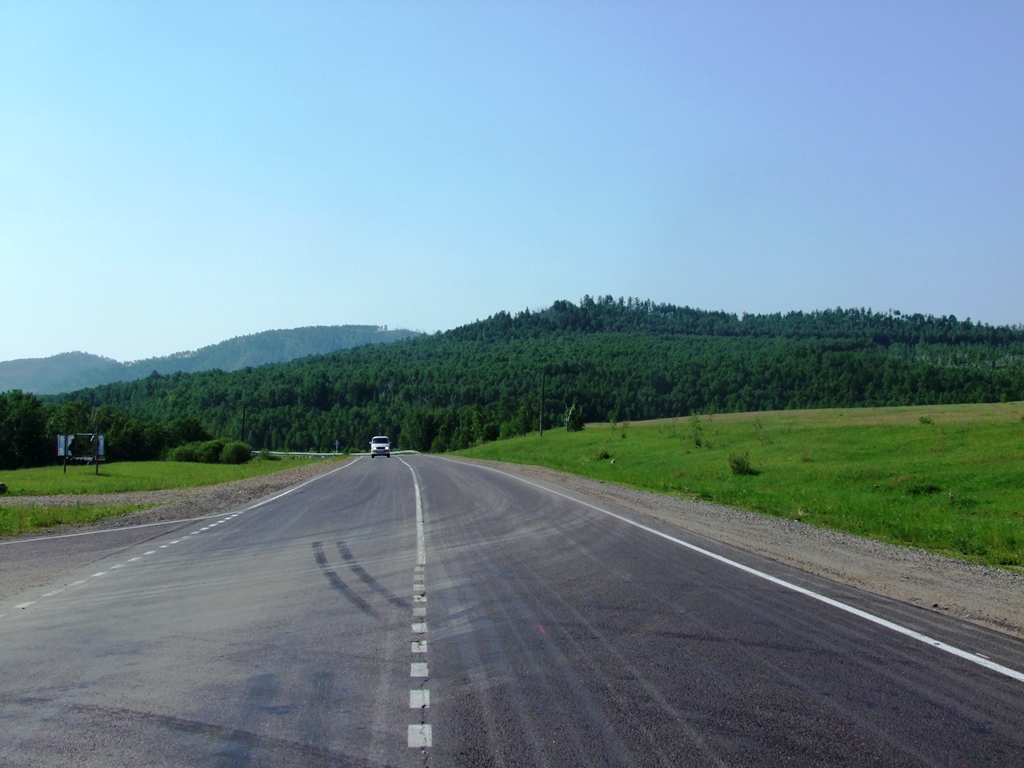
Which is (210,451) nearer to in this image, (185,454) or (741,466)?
(185,454)

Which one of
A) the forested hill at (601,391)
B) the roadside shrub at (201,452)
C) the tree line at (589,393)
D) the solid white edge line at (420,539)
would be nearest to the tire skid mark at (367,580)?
the solid white edge line at (420,539)

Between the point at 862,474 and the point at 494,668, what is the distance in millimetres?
27651

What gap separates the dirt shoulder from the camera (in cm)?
958

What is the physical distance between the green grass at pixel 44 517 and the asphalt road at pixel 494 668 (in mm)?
7115

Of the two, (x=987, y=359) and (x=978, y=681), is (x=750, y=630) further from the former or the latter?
(x=987, y=359)

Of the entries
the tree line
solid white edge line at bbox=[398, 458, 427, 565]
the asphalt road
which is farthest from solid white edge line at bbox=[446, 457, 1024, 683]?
the tree line

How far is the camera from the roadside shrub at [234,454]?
9225 cm

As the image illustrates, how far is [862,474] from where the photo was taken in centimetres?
3131

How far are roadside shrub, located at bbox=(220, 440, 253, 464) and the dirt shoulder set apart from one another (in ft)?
255

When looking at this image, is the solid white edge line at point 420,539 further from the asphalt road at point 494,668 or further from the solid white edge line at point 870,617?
the solid white edge line at point 870,617

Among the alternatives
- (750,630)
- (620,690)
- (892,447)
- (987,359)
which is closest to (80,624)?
(620,690)

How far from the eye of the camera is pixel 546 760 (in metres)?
4.88

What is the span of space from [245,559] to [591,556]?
210 inches

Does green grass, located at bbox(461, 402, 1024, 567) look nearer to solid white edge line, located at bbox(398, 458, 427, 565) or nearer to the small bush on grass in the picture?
solid white edge line, located at bbox(398, 458, 427, 565)
